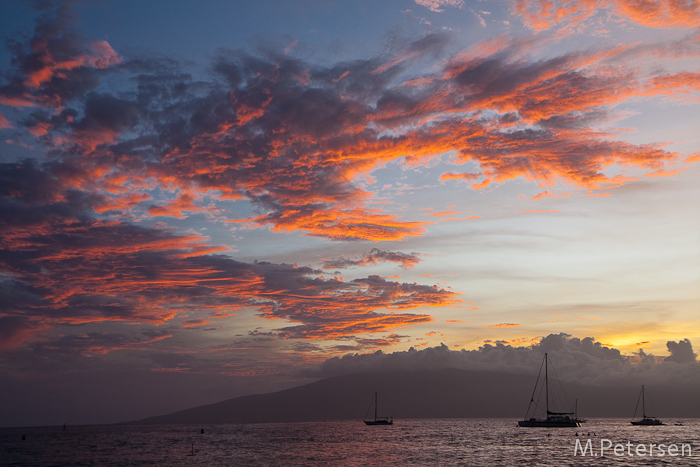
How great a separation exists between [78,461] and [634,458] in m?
135

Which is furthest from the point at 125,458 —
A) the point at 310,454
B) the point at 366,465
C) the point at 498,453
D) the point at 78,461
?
the point at 498,453

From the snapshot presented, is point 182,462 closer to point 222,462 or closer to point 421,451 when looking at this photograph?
point 222,462

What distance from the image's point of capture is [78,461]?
13788cm

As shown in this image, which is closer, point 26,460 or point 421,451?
point 26,460

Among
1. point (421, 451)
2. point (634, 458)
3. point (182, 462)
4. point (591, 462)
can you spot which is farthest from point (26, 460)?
point (634, 458)

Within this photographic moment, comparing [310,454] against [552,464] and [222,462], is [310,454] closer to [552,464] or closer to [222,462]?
[222,462]

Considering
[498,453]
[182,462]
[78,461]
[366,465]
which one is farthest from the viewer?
[498,453]

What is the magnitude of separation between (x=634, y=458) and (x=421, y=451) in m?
53.3

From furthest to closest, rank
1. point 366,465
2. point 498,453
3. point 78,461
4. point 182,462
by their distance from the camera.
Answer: point 498,453
point 78,461
point 182,462
point 366,465

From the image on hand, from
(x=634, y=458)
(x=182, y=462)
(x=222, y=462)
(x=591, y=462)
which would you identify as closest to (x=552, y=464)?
(x=591, y=462)

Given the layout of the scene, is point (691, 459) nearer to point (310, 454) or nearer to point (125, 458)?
point (310, 454)

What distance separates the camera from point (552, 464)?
117188 mm

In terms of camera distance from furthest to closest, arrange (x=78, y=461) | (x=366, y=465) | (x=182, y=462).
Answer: (x=78, y=461) → (x=182, y=462) → (x=366, y=465)

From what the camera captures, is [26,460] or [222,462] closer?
[222,462]
